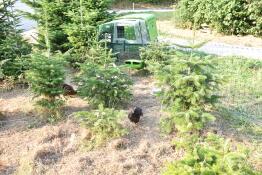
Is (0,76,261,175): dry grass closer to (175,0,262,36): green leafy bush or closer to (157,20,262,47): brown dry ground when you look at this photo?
(157,20,262,47): brown dry ground

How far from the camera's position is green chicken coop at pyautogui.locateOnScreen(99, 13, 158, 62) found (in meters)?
9.61

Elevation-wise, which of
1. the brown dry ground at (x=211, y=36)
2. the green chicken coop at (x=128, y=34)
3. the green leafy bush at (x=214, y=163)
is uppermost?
the green chicken coop at (x=128, y=34)

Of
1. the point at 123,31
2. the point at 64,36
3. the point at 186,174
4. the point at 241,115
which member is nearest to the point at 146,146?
the point at 186,174

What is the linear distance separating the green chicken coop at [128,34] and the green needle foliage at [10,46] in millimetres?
2747

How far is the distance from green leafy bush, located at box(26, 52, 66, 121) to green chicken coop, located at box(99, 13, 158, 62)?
3.39 m

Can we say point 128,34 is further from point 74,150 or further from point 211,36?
point 211,36

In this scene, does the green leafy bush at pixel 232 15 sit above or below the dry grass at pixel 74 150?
above

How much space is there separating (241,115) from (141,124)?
2.53 metres

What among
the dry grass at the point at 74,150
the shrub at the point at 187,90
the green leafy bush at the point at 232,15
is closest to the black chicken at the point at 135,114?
the dry grass at the point at 74,150

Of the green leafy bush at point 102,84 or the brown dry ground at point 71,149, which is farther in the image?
the green leafy bush at point 102,84

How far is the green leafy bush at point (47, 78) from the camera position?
6367 mm

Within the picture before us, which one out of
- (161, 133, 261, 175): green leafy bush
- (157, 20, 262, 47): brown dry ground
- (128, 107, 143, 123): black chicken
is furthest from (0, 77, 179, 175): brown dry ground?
(157, 20, 262, 47): brown dry ground

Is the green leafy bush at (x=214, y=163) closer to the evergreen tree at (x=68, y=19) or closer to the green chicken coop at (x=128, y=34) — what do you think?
the green chicken coop at (x=128, y=34)

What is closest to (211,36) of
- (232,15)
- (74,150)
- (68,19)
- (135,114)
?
(232,15)
